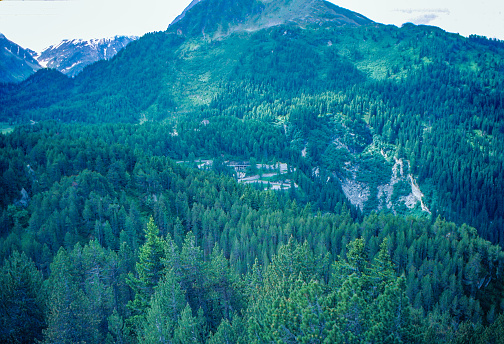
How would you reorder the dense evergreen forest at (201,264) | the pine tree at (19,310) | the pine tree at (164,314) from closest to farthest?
the dense evergreen forest at (201,264) < the pine tree at (164,314) < the pine tree at (19,310)

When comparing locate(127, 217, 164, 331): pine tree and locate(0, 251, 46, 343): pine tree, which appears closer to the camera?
locate(0, 251, 46, 343): pine tree

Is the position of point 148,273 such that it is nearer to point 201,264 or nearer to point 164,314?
point 201,264

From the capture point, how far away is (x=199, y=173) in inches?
4370

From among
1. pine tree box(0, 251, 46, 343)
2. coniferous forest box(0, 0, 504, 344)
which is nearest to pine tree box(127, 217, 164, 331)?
coniferous forest box(0, 0, 504, 344)

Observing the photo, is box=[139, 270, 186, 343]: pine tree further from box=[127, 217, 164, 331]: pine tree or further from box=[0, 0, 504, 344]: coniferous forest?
box=[127, 217, 164, 331]: pine tree

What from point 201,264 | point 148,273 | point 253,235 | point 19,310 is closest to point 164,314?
point 201,264

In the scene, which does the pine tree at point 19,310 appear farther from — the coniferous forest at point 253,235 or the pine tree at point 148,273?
the pine tree at point 148,273

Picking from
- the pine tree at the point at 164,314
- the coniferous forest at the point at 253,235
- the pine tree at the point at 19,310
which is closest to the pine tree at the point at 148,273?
the coniferous forest at the point at 253,235

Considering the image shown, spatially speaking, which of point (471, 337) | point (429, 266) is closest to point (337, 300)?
point (471, 337)

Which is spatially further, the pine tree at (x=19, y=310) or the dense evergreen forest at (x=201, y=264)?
the pine tree at (x=19, y=310)

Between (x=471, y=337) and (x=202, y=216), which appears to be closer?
(x=471, y=337)

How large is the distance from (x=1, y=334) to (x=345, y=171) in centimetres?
16976

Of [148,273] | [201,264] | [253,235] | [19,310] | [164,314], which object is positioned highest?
[201,264]

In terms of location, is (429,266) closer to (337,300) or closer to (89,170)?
(337,300)
